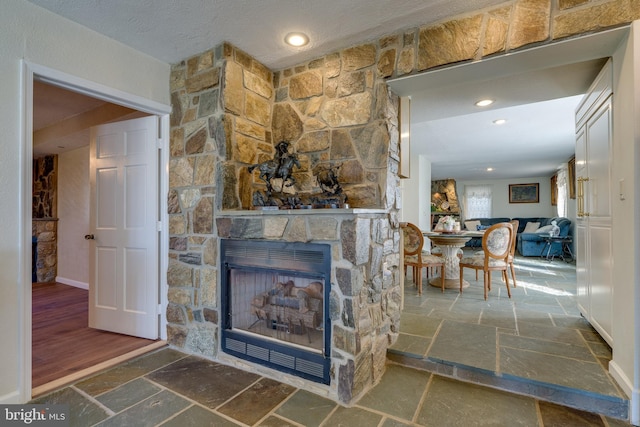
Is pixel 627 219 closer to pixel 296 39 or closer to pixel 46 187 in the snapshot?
pixel 296 39

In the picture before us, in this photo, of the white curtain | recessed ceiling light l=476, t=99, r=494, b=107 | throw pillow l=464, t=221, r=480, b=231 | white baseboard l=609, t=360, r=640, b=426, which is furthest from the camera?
throw pillow l=464, t=221, r=480, b=231

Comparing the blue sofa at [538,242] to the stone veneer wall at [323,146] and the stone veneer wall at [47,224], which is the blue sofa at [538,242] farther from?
the stone veneer wall at [47,224]

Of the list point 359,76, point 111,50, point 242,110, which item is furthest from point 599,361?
point 111,50

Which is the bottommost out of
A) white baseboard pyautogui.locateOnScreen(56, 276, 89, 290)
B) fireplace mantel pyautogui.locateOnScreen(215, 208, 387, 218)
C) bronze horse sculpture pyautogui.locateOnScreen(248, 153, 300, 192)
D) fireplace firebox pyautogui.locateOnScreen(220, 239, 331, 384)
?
white baseboard pyautogui.locateOnScreen(56, 276, 89, 290)

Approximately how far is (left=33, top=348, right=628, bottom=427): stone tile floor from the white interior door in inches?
26.9

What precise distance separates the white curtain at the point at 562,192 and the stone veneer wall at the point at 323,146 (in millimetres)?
7391

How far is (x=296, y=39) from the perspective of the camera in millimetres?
2211

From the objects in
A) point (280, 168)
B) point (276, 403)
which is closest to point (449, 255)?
point (280, 168)

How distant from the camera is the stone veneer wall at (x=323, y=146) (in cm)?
182

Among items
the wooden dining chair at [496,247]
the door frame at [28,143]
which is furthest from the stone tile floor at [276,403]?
the wooden dining chair at [496,247]

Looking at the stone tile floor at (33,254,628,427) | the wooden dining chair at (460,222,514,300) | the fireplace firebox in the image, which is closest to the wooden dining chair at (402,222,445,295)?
the wooden dining chair at (460,222,514,300)

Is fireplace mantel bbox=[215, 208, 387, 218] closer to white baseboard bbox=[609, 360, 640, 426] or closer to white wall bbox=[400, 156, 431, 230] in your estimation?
white baseboard bbox=[609, 360, 640, 426]

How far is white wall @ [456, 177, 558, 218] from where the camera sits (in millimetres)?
9281

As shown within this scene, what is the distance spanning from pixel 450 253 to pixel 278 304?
9.55 ft
